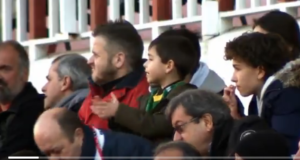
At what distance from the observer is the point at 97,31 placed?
6957 mm

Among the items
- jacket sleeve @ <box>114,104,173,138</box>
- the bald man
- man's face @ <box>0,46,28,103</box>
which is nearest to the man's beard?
man's face @ <box>0,46,28,103</box>

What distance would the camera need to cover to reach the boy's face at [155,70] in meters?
6.62

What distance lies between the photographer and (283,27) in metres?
A: 6.57

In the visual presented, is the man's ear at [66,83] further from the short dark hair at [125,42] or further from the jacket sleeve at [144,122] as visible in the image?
the jacket sleeve at [144,122]

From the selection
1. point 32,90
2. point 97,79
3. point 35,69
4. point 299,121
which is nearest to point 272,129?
point 299,121

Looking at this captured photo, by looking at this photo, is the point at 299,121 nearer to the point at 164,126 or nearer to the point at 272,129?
the point at 272,129

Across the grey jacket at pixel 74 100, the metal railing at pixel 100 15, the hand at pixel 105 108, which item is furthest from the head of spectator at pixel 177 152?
the metal railing at pixel 100 15

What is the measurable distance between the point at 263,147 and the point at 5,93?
7.62 ft

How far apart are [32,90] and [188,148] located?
6.27 feet

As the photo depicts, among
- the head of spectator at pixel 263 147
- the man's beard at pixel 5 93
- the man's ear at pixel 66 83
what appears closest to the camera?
the head of spectator at pixel 263 147

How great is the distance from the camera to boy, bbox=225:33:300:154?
19.8 feet

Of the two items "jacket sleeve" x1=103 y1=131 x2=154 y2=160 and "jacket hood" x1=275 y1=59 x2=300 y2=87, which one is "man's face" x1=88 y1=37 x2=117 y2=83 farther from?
"jacket hood" x1=275 y1=59 x2=300 y2=87

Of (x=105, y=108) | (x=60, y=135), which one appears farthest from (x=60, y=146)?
(x=105, y=108)

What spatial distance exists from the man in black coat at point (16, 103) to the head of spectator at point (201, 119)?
1.06m
